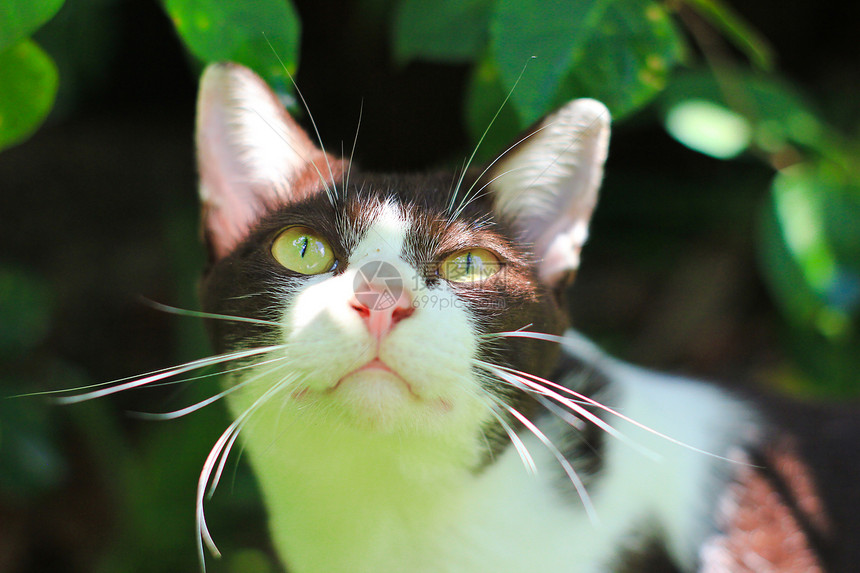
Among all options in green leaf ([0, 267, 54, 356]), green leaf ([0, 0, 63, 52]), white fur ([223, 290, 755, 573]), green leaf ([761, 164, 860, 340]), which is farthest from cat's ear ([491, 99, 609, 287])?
green leaf ([0, 267, 54, 356])

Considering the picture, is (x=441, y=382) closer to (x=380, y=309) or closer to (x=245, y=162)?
(x=380, y=309)

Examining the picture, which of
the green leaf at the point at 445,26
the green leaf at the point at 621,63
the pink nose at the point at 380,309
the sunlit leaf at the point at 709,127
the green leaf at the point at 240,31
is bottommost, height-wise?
the sunlit leaf at the point at 709,127

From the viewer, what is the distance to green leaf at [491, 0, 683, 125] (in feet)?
4.11

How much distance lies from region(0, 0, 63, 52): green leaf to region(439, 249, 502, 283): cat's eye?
0.69m

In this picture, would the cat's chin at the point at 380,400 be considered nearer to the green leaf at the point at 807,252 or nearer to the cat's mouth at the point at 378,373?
the cat's mouth at the point at 378,373

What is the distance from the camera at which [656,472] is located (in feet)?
4.42

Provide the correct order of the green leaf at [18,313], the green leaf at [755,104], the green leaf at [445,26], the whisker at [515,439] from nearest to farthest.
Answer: the whisker at [515,439] < the green leaf at [445,26] < the green leaf at [18,313] < the green leaf at [755,104]

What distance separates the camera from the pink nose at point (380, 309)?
0.91 meters

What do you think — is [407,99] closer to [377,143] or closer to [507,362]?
[377,143]

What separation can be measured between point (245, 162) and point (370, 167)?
1.04 m

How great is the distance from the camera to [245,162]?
4.17ft

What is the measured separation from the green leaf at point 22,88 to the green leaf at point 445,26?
0.73m

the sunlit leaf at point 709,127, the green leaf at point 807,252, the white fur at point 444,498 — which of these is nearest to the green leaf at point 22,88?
the white fur at point 444,498

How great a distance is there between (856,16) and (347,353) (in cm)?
287
